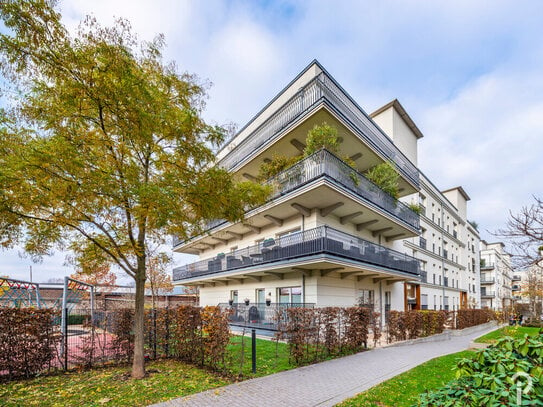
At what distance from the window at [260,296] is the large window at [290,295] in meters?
1.64

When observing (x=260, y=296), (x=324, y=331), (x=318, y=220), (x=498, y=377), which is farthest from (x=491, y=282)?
(x=498, y=377)

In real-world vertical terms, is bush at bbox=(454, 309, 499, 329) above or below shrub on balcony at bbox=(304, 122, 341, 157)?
below

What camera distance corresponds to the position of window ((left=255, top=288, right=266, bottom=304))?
1821 centimetres

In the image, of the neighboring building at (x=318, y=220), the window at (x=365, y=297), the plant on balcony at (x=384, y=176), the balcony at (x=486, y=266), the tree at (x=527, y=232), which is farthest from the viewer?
the balcony at (x=486, y=266)

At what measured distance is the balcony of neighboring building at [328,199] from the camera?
13.5 m

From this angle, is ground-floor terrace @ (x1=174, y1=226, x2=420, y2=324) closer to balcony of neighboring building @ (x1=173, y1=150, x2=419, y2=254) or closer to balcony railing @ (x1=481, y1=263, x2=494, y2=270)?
balcony of neighboring building @ (x1=173, y1=150, x2=419, y2=254)

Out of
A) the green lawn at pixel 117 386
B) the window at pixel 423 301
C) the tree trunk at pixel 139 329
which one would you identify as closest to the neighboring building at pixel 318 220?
the tree trunk at pixel 139 329

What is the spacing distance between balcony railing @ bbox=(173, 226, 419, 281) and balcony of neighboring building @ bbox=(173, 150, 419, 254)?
1.53 m

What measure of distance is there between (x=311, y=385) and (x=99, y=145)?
7475 mm

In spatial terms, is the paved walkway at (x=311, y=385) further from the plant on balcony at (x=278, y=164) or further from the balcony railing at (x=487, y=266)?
the balcony railing at (x=487, y=266)

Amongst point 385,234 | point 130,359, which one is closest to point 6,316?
point 130,359

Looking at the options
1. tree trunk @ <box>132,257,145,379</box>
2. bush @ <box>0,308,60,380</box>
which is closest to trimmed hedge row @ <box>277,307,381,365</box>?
tree trunk @ <box>132,257,145,379</box>

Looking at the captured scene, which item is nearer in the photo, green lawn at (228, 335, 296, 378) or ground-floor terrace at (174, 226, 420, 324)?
green lawn at (228, 335, 296, 378)

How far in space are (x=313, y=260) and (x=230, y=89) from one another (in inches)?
313
